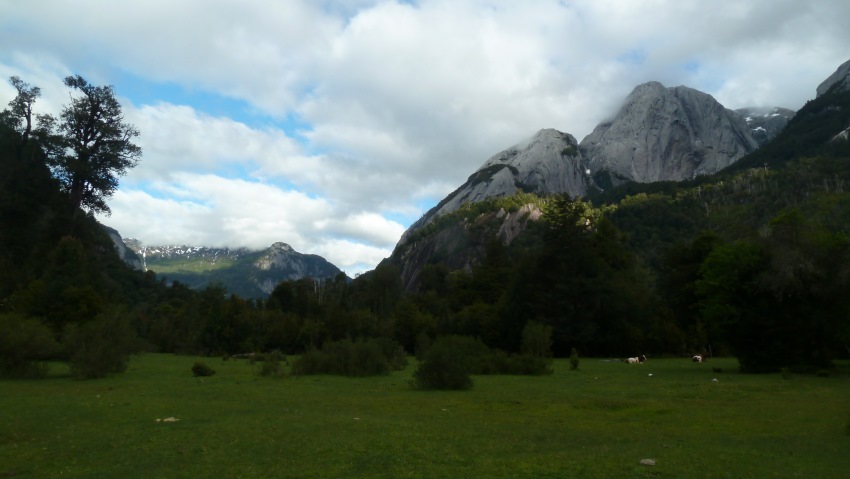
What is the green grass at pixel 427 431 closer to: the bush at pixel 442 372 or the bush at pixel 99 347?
the bush at pixel 442 372

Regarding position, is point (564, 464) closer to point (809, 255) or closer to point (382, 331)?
point (809, 255)

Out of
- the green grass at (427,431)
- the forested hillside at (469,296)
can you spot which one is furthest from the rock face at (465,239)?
the green grass at (427,431)

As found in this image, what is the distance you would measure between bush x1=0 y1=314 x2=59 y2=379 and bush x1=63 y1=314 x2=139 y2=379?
1109mm

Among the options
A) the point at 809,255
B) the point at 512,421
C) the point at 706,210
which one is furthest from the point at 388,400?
the point at 706,210

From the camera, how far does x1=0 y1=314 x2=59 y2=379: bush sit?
77.8ft

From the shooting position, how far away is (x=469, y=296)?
70438 millimetres

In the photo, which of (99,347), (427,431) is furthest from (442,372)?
(99,347)

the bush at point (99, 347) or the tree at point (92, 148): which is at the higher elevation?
the tree at point (92, 148)

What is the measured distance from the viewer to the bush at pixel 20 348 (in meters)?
→ 23.7

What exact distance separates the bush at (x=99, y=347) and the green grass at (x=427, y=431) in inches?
120

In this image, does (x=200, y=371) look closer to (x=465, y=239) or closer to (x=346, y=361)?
(x=346, y=361)

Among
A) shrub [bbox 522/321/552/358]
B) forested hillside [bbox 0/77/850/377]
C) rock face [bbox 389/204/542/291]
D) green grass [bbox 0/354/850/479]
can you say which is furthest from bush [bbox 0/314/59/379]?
rock face [bbox 389/204/542/291]

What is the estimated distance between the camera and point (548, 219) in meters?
54.4

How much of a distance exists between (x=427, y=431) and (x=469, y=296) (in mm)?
58649
